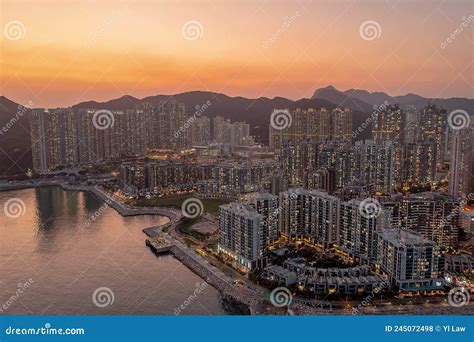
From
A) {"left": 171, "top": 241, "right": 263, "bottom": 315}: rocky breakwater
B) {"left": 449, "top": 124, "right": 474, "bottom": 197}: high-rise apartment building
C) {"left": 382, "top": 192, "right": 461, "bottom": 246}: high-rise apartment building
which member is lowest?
{"left": 171, "top": 241, "right": 263, "bottom": 315}: rocky breakwater

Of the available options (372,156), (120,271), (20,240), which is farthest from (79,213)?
(372,156)

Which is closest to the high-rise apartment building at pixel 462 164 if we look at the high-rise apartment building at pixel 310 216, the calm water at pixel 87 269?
the high-rise apartment building at pixel 310 216

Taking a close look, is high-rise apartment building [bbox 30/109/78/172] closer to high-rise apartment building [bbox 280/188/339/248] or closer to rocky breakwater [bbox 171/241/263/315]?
rocky breakwater [bbox 171/241/263/315]

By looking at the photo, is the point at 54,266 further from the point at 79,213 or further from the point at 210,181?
the point at 210,181

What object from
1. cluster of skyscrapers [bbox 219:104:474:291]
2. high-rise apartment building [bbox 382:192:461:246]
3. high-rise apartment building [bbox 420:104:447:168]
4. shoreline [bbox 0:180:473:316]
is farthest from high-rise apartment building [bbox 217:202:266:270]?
high-rise apartment building [bbox 420:104:447:168]

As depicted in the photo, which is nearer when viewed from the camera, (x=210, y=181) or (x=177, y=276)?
(x=177, y=276)

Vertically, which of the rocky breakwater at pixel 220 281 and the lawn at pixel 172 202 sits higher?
the lawn at pixel 172 202

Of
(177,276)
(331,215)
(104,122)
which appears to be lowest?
(177,276)

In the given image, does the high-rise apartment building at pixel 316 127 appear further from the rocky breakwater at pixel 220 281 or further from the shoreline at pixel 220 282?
the rocky breakwater at pixel 220 281
